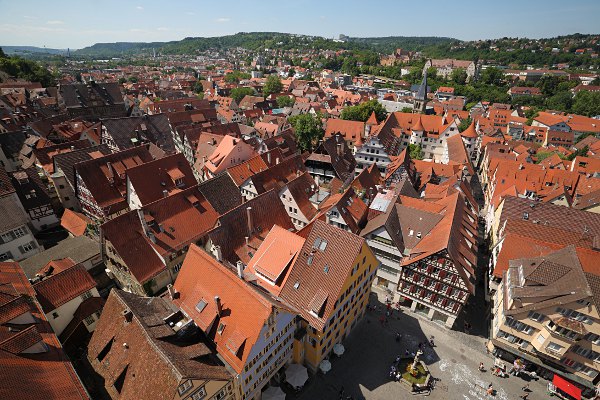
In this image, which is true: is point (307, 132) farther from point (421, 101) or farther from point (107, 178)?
point (421, 101)

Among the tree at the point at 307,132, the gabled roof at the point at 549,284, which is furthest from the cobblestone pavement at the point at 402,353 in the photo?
the tree at the point at 307,132

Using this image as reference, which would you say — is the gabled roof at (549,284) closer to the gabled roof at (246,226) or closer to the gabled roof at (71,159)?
the gabled roof at (246,226)

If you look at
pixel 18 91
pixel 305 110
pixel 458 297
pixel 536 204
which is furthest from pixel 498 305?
pixel 18 91

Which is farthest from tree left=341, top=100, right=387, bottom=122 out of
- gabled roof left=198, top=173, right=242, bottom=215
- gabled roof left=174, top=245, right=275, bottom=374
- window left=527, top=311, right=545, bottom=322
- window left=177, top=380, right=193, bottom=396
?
window left=177, top=380, right=193, bottom=396

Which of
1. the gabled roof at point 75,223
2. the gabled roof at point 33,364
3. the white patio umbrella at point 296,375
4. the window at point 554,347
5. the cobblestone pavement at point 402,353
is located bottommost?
the cobblestone pavement at point 402,353

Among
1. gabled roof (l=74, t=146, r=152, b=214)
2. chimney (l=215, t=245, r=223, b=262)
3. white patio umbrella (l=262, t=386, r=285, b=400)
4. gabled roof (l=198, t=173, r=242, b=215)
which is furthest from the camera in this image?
gabled roof (l=74, t=146, r=152, b=214)

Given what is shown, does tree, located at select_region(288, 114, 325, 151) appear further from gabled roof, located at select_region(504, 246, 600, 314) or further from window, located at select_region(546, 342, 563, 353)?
window, located at select_region(546, 342, 563, 353)
